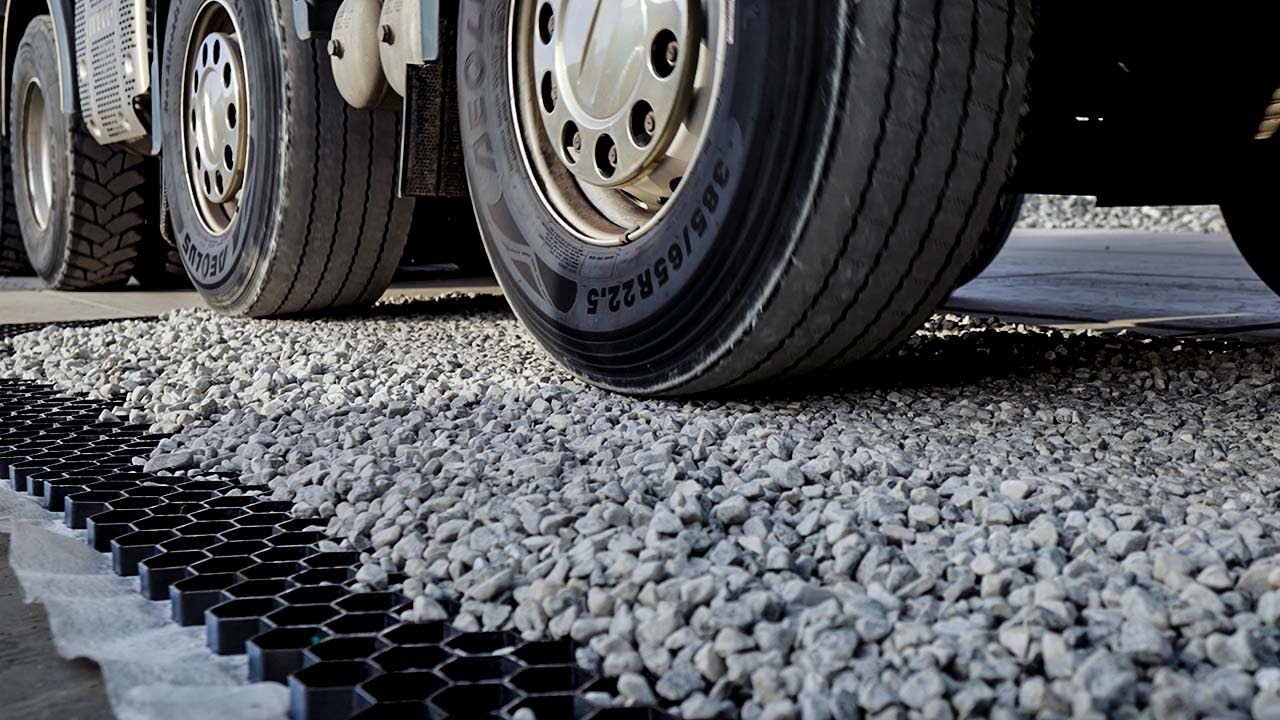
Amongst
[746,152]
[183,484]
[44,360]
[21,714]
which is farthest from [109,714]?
[44,360]

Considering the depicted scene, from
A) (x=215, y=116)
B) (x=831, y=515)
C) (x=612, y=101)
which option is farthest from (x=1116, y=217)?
(x=831, y=515)

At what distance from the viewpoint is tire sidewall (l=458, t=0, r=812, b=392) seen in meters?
1.84

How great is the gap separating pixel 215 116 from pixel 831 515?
270 centimetres

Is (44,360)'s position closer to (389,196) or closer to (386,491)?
(389,196)

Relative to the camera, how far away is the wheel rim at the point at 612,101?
1987 mm

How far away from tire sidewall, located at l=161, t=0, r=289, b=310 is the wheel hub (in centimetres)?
119

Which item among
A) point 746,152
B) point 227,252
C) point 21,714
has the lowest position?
point 21,714

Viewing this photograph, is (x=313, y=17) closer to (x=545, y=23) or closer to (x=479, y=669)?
(x=545, y=23)

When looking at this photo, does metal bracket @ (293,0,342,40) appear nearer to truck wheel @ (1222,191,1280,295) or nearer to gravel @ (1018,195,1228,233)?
truck wheel @ (1222,191,1280,295)

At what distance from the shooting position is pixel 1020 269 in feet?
19.8

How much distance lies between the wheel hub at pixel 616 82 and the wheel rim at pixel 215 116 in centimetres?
145

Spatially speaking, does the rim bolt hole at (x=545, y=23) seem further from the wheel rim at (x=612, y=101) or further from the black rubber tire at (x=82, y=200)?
the black rubber tire at (x=82, y=200)

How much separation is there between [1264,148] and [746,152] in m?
1.42

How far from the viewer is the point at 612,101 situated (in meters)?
2.12
